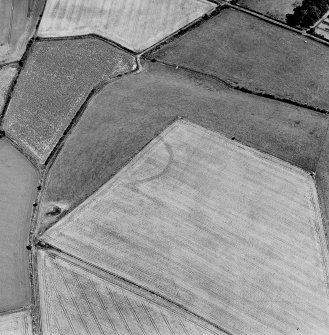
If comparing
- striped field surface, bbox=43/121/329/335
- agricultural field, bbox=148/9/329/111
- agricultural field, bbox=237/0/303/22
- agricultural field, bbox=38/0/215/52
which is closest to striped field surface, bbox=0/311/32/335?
striped field surface, bbox=43/121/329/335

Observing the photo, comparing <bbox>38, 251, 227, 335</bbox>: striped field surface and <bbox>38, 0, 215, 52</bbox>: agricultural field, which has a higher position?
<bbox>38, 0, 215, 52</bbox>: agricultural field

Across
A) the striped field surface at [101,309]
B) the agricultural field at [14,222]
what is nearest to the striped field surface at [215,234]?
the striped field surface at [101,309]

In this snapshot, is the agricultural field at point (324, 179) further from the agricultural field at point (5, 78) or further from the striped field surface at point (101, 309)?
the agricultural field at point (5, 78)

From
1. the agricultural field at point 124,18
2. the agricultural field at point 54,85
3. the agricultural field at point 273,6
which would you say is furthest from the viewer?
the agricultural field at point 273,6

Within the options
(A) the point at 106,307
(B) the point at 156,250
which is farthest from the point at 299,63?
(A) the point at 106,307

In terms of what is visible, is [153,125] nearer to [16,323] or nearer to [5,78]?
[5,78]

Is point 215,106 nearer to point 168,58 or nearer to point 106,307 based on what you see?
point 168,58

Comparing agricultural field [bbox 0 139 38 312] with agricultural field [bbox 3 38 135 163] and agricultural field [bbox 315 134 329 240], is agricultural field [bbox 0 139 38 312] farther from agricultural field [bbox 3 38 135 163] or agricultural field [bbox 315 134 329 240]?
agricultural field [bbox 315 134 329 240]
